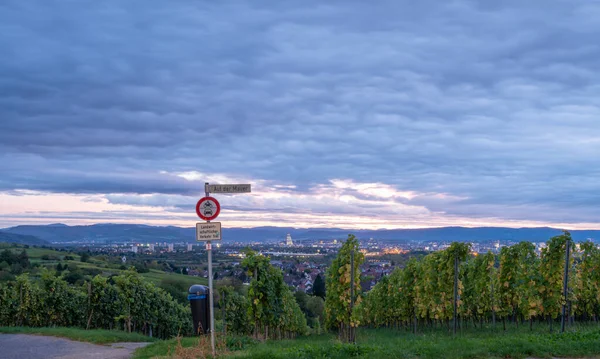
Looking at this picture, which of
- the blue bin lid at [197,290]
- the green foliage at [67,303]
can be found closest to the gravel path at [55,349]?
the blue bin lid at [197,290]

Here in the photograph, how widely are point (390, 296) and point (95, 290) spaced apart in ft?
49.8

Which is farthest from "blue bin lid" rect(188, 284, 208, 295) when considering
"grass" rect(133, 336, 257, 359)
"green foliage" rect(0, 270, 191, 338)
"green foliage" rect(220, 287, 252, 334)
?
"green foliage" rect(220, 287, 252, 334)

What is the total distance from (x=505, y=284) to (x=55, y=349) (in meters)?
15.8

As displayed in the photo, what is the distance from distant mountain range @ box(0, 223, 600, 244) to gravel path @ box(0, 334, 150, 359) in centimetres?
3606

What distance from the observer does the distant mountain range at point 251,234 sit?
223 ft

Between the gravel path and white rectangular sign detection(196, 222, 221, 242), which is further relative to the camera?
the gravel path

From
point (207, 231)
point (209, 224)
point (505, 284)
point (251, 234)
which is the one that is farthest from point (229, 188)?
point (251, 234)

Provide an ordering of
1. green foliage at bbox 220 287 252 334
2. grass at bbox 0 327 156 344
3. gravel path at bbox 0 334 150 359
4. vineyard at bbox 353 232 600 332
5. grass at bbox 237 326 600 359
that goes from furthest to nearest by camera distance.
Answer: green foliage at bbox 220 287 252 334
vineyard at bbox 353 232 600 332
grass at bbox 0 327 156 344
gravel path at bbox 0 334 150 359
grass at bbox 237 326 600 359

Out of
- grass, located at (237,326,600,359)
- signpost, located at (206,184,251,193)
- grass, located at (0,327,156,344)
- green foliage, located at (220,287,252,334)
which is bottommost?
green foliage, located at (220,287,252,334)

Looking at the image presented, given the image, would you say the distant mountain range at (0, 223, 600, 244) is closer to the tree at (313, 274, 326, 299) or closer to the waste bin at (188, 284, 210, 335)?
the tree at (313, 274, 326, 299)

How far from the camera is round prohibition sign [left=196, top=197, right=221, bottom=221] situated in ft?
37.4

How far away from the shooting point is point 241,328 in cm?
3020

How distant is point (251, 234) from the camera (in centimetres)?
13838

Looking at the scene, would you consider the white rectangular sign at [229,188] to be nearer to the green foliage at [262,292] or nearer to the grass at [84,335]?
the green foliage at [262,292]
